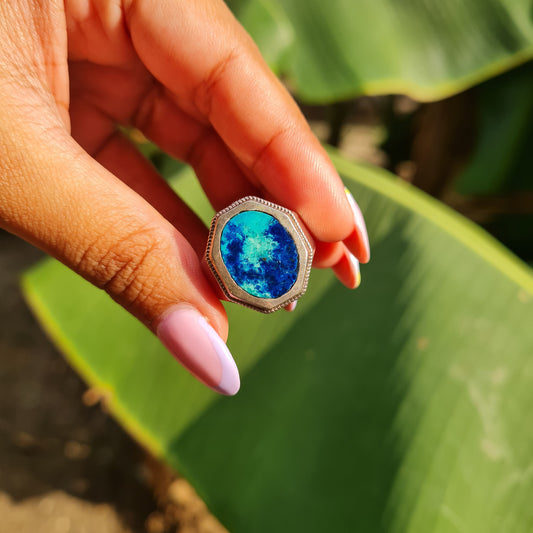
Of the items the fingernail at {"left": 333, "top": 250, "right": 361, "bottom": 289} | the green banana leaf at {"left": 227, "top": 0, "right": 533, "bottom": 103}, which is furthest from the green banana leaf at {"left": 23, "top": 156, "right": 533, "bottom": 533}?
the green banana leaf at {"left": 227, "top": 0, "right": 533, "bottom": 103}

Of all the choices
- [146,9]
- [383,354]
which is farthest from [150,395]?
[146,9]

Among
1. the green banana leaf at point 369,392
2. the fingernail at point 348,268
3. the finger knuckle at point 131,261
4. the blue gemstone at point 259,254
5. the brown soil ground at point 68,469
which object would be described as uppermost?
the finger knuckle at point 131,261

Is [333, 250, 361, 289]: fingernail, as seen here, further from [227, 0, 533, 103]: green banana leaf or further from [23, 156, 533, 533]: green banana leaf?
[227, 0, 533, 103]: green banana leaf

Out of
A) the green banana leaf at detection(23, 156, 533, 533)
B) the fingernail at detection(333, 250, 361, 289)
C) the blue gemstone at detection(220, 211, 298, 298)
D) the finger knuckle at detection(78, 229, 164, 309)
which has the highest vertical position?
the finger knuckle at detection(78, 229, 164, 309)

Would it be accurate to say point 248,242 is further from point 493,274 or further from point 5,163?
point 493,274

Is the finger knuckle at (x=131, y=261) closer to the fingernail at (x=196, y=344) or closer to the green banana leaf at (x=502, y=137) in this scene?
the fingernail at (x=196, y=344)

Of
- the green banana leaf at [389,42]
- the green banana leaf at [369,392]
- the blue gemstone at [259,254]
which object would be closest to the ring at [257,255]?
the blue gemstone at [259,254]
